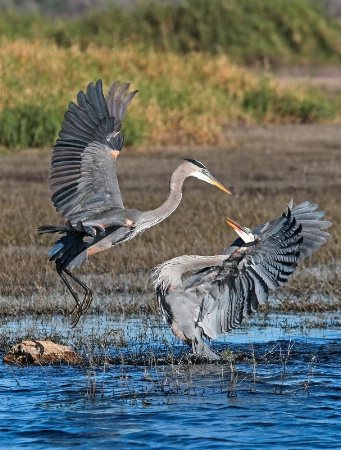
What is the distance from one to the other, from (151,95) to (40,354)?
13.1 metres

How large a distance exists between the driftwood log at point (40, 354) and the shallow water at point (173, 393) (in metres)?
0.06

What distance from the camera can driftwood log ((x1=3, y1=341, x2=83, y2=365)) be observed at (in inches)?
254

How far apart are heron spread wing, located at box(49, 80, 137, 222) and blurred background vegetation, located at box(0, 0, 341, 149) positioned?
842 centimetres

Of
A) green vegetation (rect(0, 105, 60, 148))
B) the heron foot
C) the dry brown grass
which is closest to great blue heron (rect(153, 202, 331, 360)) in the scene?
the heron foot

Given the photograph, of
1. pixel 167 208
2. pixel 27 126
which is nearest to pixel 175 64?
pixel 27 126

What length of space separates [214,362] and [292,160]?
32.2 ft

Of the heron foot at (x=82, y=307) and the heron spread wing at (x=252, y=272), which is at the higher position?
the heron spread wing at (x=252, y=272)

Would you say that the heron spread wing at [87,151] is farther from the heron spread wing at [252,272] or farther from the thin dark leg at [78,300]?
the heron spread wing at [252,272]

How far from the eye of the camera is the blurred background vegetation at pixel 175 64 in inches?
687

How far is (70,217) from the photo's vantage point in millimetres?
7270

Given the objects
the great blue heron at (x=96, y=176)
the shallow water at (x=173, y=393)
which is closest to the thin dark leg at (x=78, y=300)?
the great blue heron at (x=96, y=176)

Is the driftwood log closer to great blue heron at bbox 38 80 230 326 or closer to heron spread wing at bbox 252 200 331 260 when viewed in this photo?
great blue heron at bbox 38 80 230 326

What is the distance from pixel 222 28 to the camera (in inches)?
1158

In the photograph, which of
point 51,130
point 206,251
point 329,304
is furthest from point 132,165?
point 329,304
